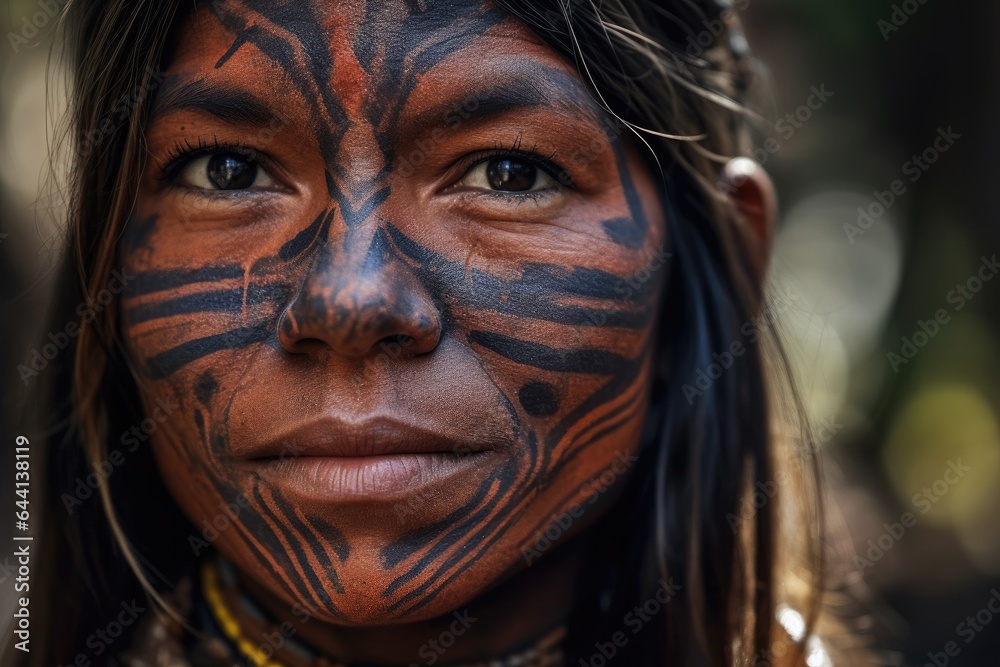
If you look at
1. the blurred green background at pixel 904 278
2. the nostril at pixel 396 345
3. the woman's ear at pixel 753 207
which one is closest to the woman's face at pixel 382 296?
the nostril at pixel 396 345

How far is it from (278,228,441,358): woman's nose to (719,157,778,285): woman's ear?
90cm

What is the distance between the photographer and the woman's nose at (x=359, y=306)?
4.86ft

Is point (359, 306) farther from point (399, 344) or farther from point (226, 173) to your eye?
point (226, 173)

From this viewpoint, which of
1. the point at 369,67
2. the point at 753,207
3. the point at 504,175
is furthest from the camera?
the point at 753,207

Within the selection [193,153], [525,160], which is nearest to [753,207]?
[525,160]

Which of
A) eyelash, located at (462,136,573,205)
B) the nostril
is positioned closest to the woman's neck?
the nostril

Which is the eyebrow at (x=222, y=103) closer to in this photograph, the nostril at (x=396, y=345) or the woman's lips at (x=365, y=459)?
the nostril at (x=396, y=345)

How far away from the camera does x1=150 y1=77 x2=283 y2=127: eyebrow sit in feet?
5.39

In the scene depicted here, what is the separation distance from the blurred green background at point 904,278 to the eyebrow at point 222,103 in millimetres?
2657

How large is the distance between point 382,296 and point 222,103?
49cm

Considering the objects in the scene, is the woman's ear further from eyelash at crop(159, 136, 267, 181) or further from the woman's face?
eyelash at crop(159, 136, 267, 181)

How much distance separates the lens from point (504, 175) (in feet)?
5.66

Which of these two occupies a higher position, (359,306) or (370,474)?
(359,306)

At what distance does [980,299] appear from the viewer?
16.5 feet
